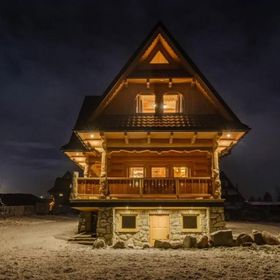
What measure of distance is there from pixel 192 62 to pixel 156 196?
312 inches

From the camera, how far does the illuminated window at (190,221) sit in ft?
55.3

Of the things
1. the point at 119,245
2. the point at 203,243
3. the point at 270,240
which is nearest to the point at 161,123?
the point at 203,243

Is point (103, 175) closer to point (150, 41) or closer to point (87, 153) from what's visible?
point (87, 153)

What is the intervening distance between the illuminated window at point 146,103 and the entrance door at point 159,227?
6.41 metres

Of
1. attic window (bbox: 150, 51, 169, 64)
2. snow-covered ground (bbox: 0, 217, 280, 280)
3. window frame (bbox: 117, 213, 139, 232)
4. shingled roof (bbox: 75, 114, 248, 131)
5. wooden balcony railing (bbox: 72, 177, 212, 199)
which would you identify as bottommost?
snow-covered ground (bbox: 0, 217, 280, 280)

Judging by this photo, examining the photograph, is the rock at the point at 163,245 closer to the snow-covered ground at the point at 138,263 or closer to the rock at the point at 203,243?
the snow-covered ground at the point at 138,263

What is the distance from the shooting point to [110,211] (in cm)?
1672

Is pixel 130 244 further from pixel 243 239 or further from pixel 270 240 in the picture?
pixel 270 240

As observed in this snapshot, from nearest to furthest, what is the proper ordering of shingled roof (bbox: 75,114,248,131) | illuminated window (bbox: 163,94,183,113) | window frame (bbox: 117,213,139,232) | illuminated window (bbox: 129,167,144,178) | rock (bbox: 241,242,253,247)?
rock (bbox: 241,242,253,247) < window frame (bbox: 117,213,139,232) < shingled roof (bbox: 75,114,248,131) < illuminated window (bbox: 163,94,183,113) < illuminated window (bbox: 129,167,144,178)

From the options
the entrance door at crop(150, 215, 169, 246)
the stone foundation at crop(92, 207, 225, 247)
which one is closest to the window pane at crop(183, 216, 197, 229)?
the stone foundation at crop(92, 207, 225, 247)

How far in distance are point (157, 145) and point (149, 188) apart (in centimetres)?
294

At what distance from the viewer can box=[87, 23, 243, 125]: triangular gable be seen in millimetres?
18188

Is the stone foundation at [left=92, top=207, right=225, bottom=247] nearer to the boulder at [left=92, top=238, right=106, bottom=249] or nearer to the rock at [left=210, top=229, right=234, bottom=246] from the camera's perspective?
the boulder at [left=92, top=238, right=106, bottom=249]

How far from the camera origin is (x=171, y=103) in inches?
778
